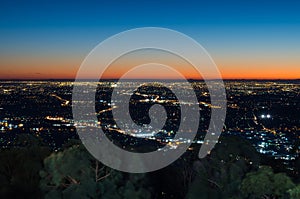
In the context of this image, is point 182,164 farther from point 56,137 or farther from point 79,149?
point 56,137

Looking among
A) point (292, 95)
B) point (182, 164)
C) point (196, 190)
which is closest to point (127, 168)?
point (196, 190)

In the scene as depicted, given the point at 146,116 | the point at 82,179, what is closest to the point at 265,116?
the point at 146,116

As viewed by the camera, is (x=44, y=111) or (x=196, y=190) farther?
(x=44, y=111)

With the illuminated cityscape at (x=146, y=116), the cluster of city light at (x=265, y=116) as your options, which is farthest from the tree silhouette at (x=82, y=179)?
the cluster of city light at (x=265, y=116)

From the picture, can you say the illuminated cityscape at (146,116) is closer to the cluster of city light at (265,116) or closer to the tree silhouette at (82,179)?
the cluster of city light at (265,116)

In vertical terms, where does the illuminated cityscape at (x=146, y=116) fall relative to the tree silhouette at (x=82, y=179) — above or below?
below

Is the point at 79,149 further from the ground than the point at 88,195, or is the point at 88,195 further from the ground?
the point at 79,149

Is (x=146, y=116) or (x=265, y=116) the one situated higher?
(x=146, y=116)

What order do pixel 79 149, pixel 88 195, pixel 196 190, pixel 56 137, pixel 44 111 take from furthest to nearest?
pixel 44 111
pixel 56 137
pixel 196 190
pixel 79 149
pixel 88 195

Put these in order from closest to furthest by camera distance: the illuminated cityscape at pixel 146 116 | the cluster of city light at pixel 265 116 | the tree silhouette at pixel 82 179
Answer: the tree silhouette at pixel 82 179 < the illuminated cityscape at pixel 146 116 < the cluster of city light at pixel 265 116

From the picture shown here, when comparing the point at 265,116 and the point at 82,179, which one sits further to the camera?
the point at 265,116

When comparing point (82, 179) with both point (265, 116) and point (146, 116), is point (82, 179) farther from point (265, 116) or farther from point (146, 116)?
point (265, 116)
